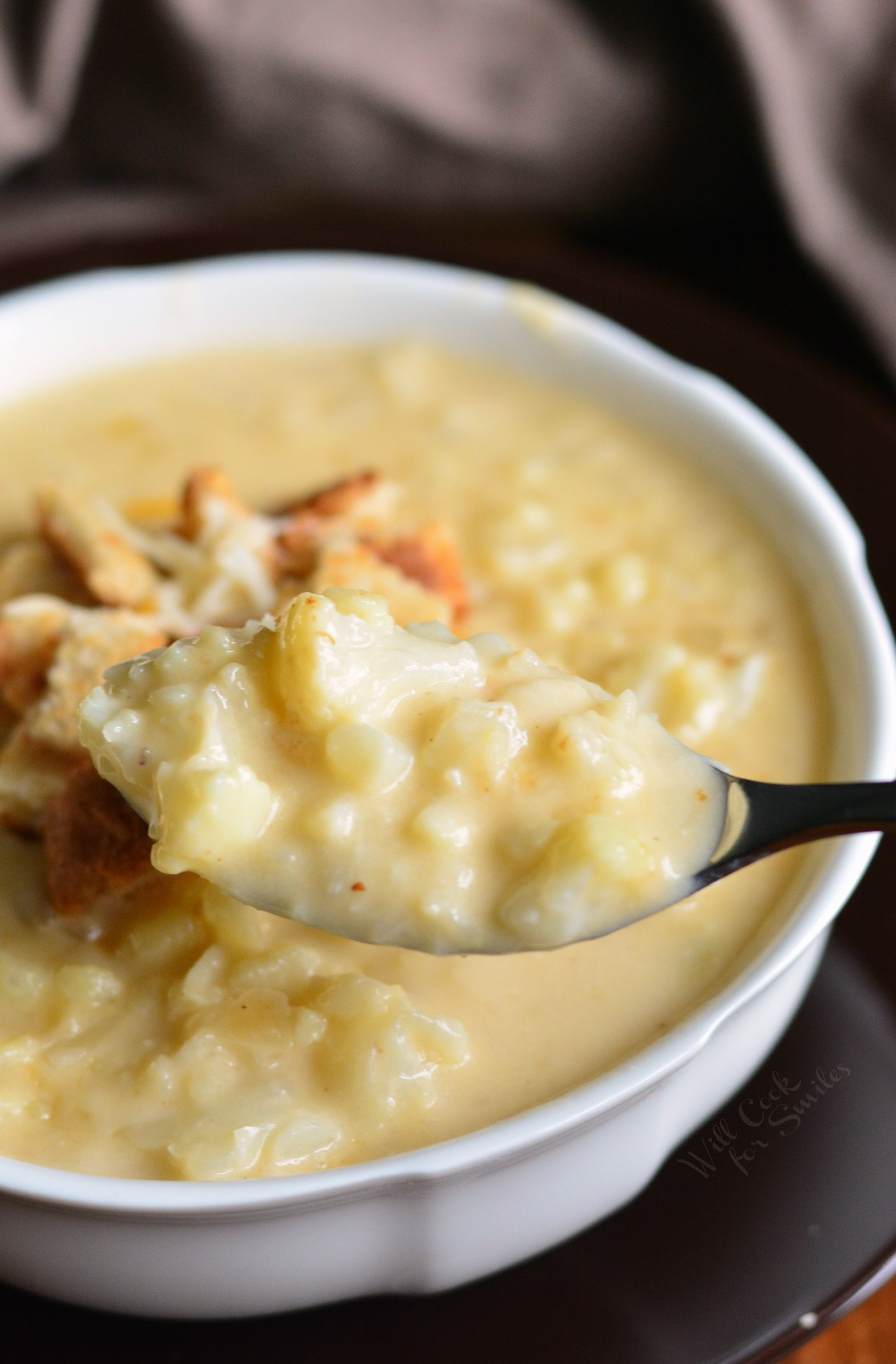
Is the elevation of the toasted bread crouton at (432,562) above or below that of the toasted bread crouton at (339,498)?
above

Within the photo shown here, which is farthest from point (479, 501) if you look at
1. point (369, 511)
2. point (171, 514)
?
point (171, 514)

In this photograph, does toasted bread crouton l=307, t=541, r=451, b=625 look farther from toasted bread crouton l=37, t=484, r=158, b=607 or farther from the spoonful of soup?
the spoonful of soup

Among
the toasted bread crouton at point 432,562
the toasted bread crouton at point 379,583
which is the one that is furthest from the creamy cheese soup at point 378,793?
the toasted bread crouton at point 432,562

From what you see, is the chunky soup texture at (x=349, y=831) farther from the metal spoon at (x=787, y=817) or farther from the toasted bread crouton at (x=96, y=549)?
the metal spoon at (x=787, y=817)

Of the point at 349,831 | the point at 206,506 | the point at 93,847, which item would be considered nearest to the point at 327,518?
the point at 206,506

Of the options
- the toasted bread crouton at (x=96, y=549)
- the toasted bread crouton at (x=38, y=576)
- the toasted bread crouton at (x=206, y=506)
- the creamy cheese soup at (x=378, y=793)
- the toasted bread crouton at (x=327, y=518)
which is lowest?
the toasted bread crouton at (x=38, y=576)

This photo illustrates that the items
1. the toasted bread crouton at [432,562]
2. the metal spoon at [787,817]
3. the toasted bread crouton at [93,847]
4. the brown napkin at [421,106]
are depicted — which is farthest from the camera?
the brown napkin at [421,106]
